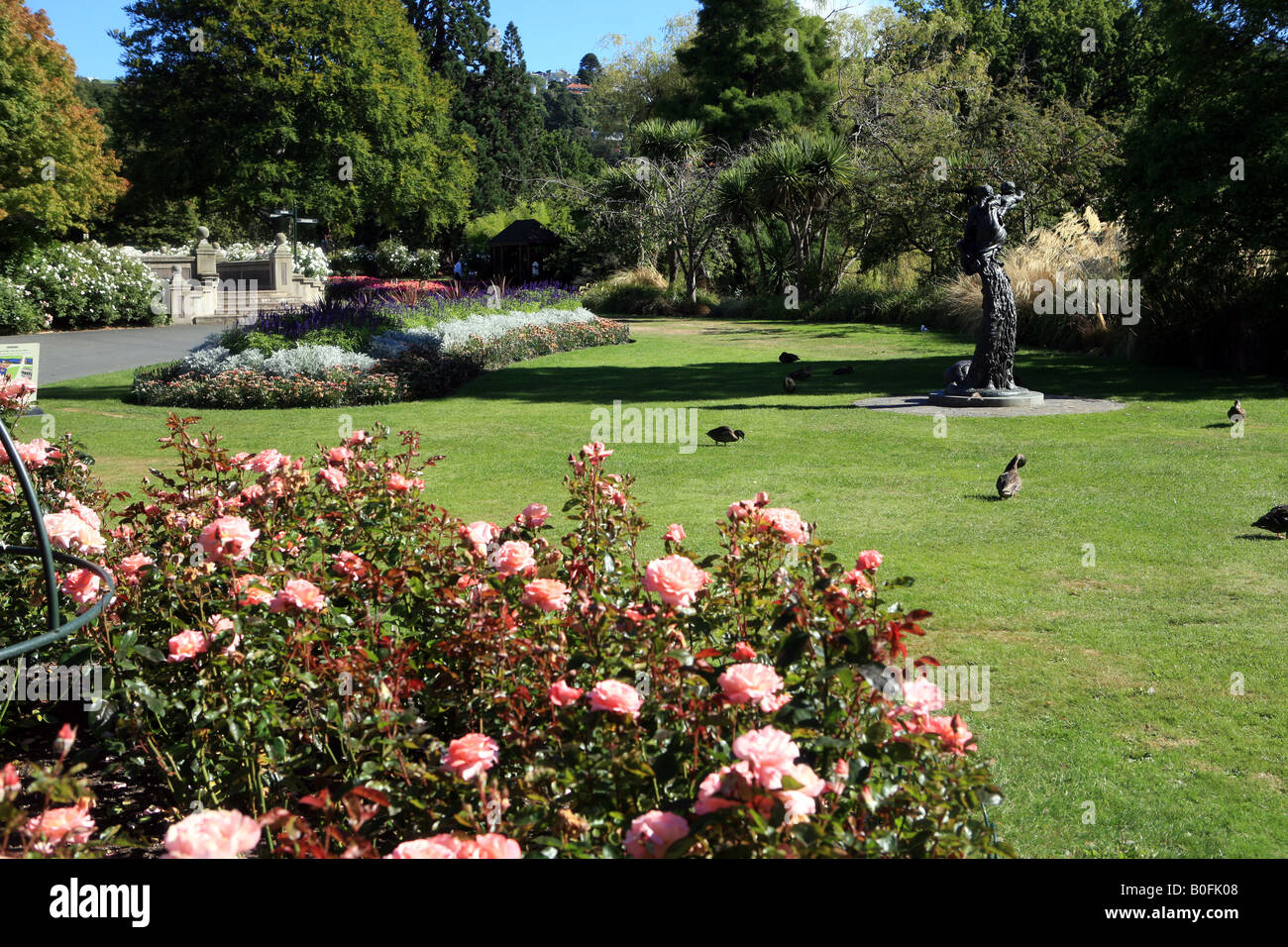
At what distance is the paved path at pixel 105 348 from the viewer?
20.0m

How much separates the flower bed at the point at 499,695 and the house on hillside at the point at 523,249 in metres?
42.3

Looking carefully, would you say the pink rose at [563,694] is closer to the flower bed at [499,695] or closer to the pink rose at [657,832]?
the flower bed at [499,695]

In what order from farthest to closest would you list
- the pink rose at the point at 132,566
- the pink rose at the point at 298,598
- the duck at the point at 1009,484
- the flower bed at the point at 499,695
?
the duck at the point at 1009,484
the pink rose at the point at 132,566
the pink rose at the point at 298,598
the flower bed at the point at 499,695

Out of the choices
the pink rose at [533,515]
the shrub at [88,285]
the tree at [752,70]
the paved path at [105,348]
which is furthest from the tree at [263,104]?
the pink rose at [533,515]

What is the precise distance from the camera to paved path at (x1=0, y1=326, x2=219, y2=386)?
20.0m

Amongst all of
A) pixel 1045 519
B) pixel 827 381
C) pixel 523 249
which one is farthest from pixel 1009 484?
pixel 523 249

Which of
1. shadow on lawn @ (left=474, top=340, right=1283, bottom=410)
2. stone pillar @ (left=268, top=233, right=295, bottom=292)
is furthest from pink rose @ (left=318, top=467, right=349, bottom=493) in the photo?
stone pillar @ (left=268, top=233, right=295, bottom=292)

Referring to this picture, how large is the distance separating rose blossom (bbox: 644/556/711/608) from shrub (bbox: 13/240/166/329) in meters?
30.2

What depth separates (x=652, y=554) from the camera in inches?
257
